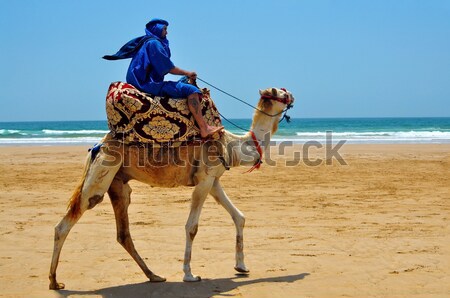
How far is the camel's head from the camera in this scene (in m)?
7.04

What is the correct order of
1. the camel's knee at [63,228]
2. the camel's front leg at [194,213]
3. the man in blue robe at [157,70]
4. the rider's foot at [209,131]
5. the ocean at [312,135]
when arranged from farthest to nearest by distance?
the ocean at [312,135] < the camel's front leg at [194,213] < the rider's foot at [209,131] < the man in blue robe at [157,70] < the camel's knee at [63,228]

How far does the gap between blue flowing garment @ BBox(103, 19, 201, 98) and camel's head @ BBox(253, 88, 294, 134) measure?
3.17ft

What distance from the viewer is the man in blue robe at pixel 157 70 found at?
630cm

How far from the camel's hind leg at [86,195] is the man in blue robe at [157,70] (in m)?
0.88

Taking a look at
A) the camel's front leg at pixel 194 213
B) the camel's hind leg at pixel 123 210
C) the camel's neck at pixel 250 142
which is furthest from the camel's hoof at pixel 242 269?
the camel's neck at pixel 250 142

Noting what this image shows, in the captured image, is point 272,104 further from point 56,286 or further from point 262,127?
point 56,286

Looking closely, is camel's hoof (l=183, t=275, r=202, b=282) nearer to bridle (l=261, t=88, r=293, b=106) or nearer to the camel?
the camel

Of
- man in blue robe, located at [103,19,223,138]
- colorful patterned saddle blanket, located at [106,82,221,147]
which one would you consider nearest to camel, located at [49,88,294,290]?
colorful patterned saddle blanket, located at [106,82,221,147]

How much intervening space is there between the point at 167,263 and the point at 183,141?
1.81 m

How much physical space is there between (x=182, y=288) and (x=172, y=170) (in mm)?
1222

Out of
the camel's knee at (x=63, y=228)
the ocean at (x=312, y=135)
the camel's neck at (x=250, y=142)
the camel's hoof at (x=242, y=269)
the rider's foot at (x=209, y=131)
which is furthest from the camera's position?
the ocean at (x=312, y=135)

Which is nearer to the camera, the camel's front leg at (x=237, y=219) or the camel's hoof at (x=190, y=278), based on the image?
the camel's hoof at (x=190, y=278)

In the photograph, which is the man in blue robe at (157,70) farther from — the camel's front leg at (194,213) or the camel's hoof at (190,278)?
the camel's hoof at (190,278)

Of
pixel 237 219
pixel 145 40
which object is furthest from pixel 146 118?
pixel 237 219
